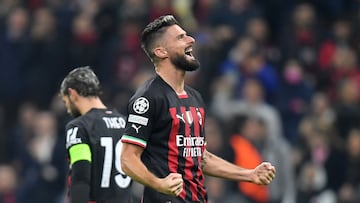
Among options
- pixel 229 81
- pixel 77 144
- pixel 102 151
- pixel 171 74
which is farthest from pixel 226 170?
pixel 229 81

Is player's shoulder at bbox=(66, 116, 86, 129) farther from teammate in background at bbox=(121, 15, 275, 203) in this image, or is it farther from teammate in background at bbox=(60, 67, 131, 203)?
teammate in background at bbox=(121, 15, 275, 203)

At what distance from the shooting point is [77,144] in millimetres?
9438

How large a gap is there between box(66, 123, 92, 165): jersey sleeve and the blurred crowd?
4921mm

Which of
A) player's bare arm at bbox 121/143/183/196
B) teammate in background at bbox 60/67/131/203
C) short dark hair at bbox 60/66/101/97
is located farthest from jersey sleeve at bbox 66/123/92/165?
player's bare arm at bbox 121/143/183/196

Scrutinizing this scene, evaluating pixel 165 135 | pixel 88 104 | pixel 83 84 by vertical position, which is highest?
pixel 83 84

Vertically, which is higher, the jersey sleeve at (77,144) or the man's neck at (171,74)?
the man's neck at (171,74)

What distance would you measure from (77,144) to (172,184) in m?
1.57

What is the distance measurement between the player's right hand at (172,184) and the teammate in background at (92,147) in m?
1.32

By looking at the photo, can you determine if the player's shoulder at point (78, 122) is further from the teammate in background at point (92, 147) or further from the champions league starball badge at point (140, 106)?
the champions league starball badge at point (140, 106)

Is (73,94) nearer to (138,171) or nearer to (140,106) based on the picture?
(140,106)

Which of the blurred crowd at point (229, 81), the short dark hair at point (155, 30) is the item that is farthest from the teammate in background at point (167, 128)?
the blurred crowd at point (229, 81)

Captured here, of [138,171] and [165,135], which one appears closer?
[138,171]

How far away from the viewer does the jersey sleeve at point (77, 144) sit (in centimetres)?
941

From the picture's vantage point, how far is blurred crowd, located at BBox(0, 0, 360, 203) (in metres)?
14.6
